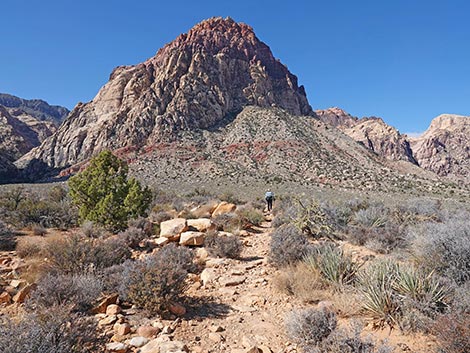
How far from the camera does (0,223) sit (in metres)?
8.31

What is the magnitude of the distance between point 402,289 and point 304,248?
8.51 ft

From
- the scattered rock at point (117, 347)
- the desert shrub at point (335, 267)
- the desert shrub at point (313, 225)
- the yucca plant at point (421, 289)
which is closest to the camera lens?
the scattered rock at point (117, 347)

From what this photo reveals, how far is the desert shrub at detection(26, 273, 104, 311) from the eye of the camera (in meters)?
4.02

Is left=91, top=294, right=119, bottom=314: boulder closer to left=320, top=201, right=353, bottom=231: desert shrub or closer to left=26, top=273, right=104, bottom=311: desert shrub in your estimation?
left=26, top=273, right=104, bottom=311: desert shrub

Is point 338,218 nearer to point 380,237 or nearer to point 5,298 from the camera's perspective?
point 380,237

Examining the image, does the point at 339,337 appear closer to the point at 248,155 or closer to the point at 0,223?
the point at 0,223

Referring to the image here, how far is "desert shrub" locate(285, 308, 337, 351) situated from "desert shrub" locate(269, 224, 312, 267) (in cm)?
250

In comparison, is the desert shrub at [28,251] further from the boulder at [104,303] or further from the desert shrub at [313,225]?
the desert shrub at [313,225]

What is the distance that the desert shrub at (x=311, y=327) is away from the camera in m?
3.56

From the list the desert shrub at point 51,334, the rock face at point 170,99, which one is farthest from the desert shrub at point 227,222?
the rock face at point 170,99

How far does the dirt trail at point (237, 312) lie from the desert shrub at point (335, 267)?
2.99 feet

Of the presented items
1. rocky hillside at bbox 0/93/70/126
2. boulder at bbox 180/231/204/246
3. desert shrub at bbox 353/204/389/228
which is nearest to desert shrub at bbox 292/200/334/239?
desert shrub at bbox 353/204/389/228

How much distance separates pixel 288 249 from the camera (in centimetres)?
659

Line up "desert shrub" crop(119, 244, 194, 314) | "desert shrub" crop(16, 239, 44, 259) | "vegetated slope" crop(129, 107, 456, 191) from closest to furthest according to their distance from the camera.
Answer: "desert shrub" crop(119, 244, 194, 314) → "desert shrub" crop(16, 239, 44, 259) → "vegetated slope" crop(129, 107, 456, 191)
